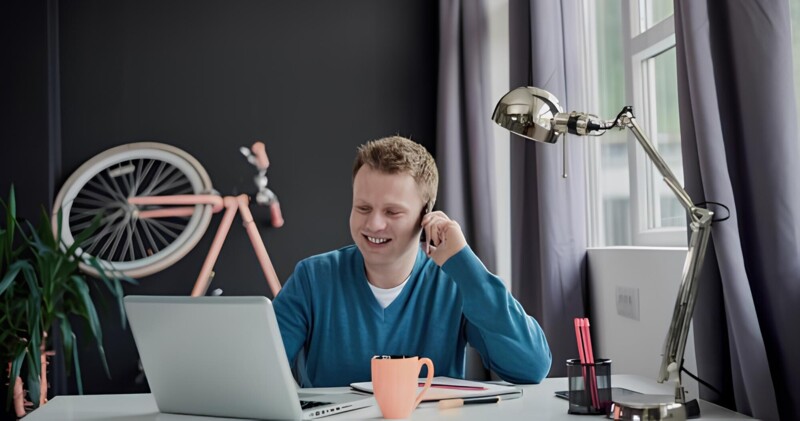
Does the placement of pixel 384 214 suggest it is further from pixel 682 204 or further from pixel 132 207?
pixel 132 207

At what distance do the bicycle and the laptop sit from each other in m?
2.27

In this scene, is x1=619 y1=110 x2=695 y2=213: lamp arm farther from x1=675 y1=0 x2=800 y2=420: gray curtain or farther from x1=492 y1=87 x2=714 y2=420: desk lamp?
x1=675 y1=0 x2=800 y2=420: gray curtain

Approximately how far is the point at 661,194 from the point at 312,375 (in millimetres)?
1091

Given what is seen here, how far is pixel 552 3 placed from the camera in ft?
8.57

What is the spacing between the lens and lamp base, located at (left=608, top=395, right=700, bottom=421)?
3.93ft

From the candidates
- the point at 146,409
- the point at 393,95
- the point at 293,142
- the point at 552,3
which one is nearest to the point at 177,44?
the point at 293,142

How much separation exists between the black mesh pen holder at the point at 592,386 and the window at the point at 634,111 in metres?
0.95

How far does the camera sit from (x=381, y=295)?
183 cm

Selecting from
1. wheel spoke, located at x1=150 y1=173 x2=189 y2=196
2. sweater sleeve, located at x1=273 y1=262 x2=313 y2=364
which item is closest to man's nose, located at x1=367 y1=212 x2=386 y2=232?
sweater sleeve, located at x1=273 y1=262 x2=313 y2=364

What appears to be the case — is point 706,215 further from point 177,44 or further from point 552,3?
point 177,44

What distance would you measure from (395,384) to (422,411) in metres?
0.10

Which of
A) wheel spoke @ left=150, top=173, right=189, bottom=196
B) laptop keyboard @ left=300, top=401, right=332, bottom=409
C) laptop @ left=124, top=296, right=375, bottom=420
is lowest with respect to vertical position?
laptop keyboard @ left=300, top=401, right=332, bottom=409

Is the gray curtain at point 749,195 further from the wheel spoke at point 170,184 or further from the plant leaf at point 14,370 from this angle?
the wheel spoke at point 170,184

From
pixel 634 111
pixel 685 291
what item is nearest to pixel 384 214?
pixel 685 291
